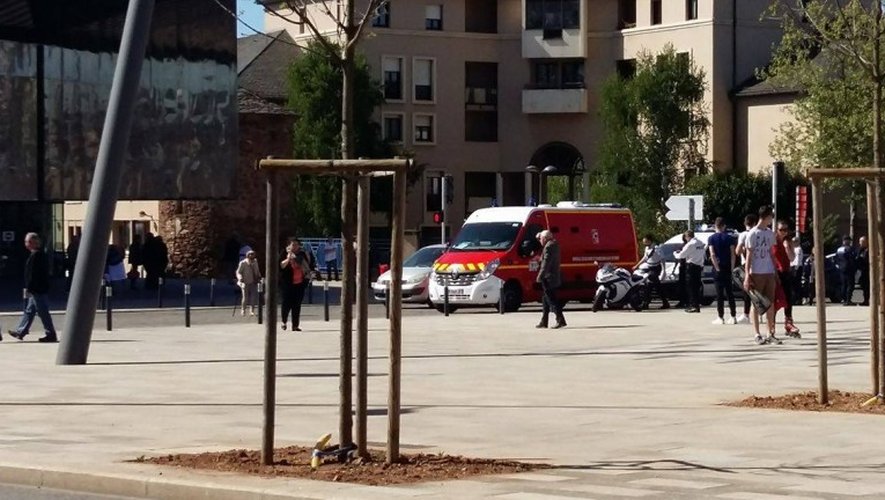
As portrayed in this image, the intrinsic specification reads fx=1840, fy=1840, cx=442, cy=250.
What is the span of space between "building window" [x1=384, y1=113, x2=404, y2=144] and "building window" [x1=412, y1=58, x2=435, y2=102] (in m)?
1.39

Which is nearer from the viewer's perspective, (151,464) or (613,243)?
(151,464)

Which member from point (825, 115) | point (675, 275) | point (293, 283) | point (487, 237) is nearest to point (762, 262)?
point (293, 283)

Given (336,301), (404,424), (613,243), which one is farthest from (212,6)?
(404,424)

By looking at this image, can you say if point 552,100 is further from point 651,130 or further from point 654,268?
point 654,268

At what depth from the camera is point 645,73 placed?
266 ft

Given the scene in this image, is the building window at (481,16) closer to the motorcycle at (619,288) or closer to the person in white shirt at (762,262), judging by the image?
the motorcycle at (619,288)

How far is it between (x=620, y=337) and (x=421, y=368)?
6.98 m

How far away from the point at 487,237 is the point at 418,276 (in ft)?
12.6

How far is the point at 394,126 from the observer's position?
90875 millimetres

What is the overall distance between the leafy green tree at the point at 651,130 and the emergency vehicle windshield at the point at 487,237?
4107 cm

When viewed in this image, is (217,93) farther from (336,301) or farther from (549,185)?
(549,185)

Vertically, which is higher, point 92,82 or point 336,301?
point 92,82

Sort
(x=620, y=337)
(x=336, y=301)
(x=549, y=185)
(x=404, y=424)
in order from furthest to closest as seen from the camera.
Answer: (x=549, y=185)
(x=336, y=301)
(x=620, y=337)
(x=404, y=424)

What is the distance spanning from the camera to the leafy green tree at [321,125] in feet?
267
